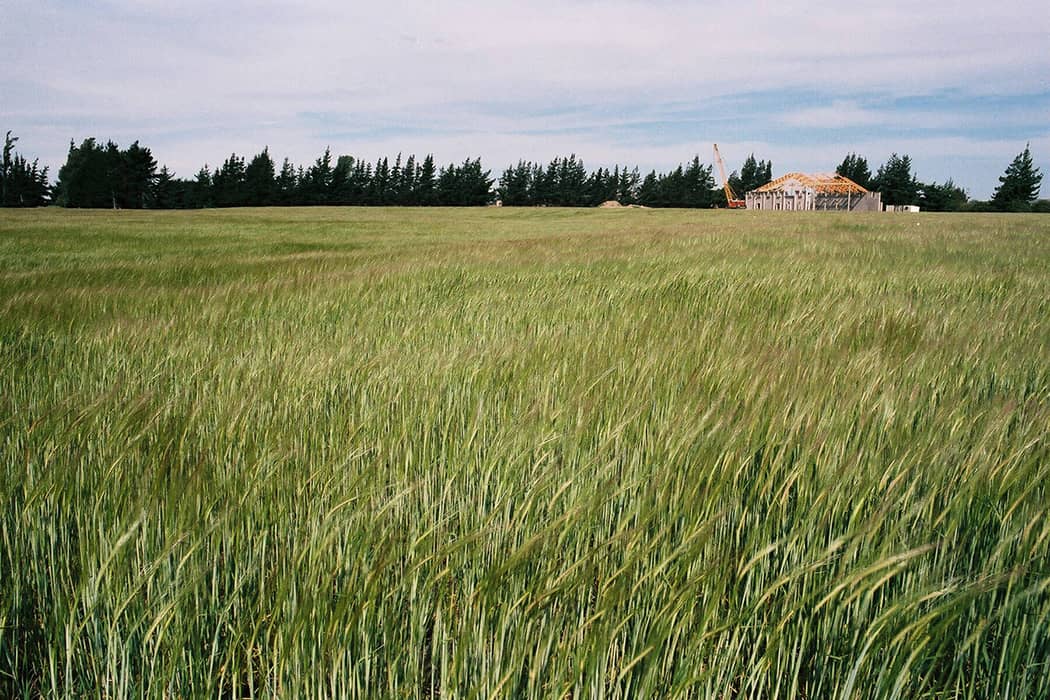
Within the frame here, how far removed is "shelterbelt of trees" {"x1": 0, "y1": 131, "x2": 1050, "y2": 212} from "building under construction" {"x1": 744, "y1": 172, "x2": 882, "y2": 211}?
25.5 feet

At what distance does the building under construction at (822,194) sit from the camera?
64.8 meters

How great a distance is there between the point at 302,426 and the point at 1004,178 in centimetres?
8051

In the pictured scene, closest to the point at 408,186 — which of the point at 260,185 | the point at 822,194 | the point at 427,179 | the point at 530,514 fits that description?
the point at 427,179

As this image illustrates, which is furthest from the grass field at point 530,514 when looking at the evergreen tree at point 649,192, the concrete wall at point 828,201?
the evergreen tree at point 649,192

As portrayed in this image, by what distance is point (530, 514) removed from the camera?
60.4 inches

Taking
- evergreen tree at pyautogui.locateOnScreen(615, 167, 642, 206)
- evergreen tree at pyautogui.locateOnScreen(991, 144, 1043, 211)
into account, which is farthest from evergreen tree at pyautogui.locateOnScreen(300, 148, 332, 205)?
evergreen tree at pyautogui.locateOnScreen(991, 144, 1043, 211)

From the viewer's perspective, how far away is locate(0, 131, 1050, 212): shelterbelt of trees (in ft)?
205

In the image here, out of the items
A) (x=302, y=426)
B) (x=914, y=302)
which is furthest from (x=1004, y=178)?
(x=302, y=426)

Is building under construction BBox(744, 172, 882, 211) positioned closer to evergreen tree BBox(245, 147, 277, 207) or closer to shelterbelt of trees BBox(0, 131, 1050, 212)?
shelterbelt of trees BBox(0, 131, 1050, 212)

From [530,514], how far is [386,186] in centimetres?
7929

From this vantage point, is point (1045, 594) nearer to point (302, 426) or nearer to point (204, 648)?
point (204, 648)

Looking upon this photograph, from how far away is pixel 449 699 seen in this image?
103 centimetres

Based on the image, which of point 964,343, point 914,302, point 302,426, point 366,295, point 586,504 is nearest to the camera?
point 586,504

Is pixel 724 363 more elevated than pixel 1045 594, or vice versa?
pixel 724 363
